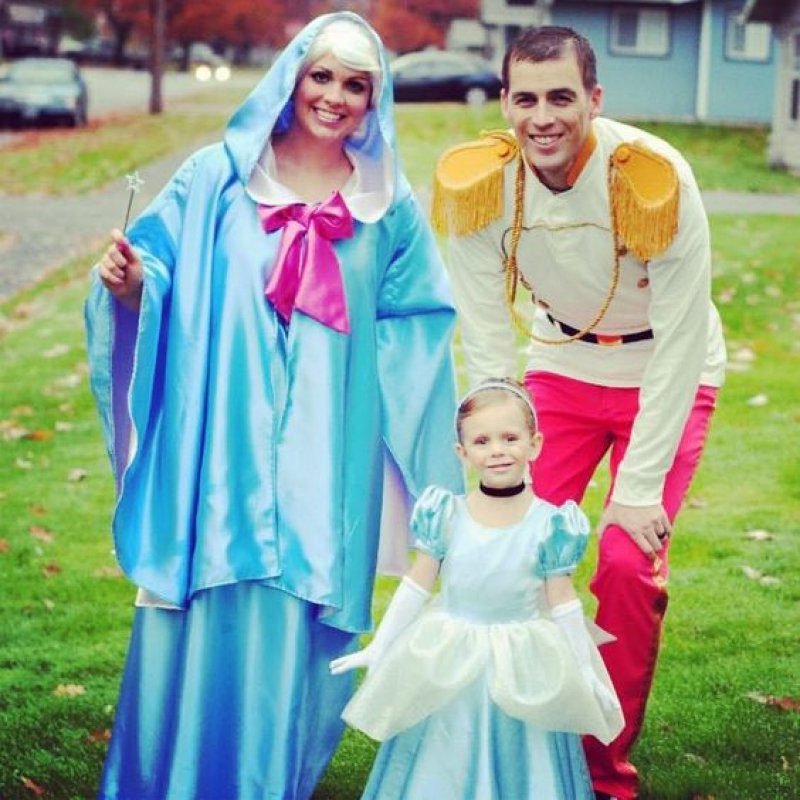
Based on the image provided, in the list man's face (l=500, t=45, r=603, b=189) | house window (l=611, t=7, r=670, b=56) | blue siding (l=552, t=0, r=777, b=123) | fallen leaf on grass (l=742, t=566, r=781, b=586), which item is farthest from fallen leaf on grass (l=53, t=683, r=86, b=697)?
house window (l=611, t=7, r=670, b=56)

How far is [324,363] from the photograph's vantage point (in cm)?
397

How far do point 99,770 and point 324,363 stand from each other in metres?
1.44

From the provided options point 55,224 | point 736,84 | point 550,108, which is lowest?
point 55,224

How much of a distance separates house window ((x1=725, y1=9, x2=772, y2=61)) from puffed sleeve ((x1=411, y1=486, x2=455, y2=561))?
29.5 metres

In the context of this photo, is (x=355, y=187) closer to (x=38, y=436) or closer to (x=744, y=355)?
(x=38, y=436)

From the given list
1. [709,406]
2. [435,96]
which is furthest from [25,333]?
[435,96]

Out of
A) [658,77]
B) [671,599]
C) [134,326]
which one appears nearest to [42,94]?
[658,77]

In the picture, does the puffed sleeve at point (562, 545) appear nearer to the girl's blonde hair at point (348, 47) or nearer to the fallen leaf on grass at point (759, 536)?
the girl's blonde hair at point (348, 47)

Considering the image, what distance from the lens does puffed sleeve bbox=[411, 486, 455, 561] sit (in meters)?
3.59

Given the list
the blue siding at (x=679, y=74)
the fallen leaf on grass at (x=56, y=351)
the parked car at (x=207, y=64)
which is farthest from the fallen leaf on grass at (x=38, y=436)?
the parked car at (x=207, y=64)

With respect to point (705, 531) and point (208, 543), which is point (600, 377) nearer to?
point (208, 543)

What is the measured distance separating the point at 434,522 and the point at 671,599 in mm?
2677

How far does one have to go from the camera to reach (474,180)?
A: 400 centimetres

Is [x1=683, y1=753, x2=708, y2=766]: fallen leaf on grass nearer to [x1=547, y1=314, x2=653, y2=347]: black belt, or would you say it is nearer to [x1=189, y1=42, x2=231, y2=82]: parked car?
[x1=547, y1=314, x2=653, y2=347]: black belt
